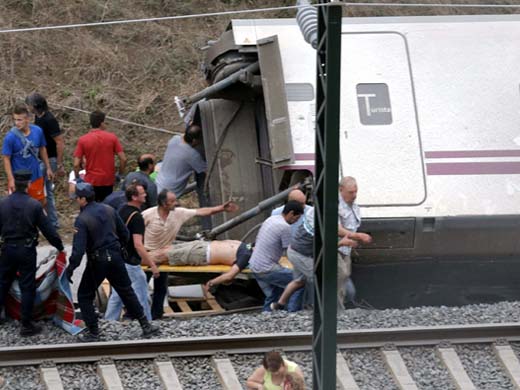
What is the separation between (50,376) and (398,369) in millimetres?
2991

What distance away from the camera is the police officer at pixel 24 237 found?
35.2ft

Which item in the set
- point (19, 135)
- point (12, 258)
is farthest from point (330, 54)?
point (19, 135)

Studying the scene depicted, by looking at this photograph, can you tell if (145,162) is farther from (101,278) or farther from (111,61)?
(111,61)

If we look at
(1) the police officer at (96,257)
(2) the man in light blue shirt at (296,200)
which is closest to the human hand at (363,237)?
(2) the man in light blue shirt at (296,200)

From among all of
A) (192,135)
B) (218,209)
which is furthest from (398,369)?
(192,135)

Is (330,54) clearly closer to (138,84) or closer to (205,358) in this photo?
(205,358)

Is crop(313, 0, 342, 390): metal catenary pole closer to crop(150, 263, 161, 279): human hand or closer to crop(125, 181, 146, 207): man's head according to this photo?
crop(150, 263, 161, 279): human hand

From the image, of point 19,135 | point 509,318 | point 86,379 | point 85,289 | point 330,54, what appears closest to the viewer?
point 330,54

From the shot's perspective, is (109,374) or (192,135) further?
(192,135)

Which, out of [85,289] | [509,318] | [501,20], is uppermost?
[501,20]

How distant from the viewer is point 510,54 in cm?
1383

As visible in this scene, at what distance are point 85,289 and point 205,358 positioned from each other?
1.27m

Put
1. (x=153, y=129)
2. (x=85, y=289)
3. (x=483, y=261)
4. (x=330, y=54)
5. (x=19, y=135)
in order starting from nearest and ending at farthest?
1. (x=330, y=54)
2. (x=85, y=289)
3. (x=19, y=135)
4. (x=483, y=261)
5. (x=153, y=129)

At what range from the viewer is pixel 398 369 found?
10250 millimetres
